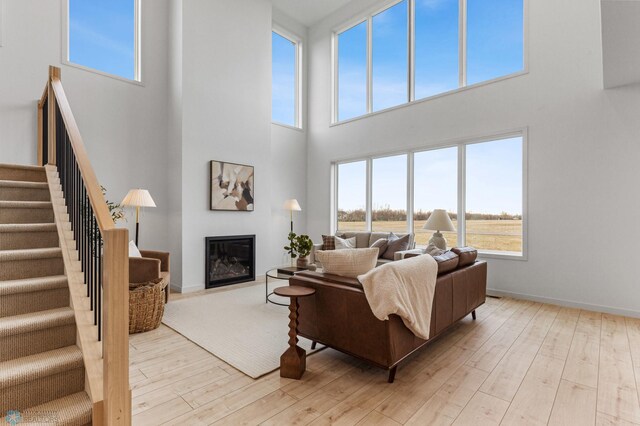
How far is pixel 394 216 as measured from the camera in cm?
609

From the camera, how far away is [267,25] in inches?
241

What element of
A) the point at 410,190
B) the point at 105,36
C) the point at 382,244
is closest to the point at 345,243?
the point at 382,244

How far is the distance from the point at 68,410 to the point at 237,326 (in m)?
1.94

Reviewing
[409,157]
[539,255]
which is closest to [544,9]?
[409,157]

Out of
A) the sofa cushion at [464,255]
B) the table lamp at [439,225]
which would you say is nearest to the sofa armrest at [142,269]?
the sofa cushion at [464,255]

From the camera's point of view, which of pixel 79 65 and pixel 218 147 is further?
pixel 218 147

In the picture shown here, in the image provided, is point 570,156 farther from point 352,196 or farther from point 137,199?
point 137,199

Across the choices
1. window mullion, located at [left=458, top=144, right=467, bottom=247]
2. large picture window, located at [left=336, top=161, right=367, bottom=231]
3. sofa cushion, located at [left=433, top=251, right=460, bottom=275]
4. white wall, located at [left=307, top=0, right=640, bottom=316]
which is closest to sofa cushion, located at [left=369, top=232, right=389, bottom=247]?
large picture window, located at [left=336, top=161, right=367, bottom=231]

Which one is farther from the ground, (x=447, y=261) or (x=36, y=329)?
(x=447, y=261)

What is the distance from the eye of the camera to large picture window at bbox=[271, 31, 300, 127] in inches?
273

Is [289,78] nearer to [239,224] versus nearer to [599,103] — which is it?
[239,224]

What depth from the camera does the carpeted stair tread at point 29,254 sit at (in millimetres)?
1975

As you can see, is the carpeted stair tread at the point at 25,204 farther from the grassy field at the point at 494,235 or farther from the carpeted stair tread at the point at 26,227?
the grassy field at the point at 494,235

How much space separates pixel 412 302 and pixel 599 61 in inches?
158
